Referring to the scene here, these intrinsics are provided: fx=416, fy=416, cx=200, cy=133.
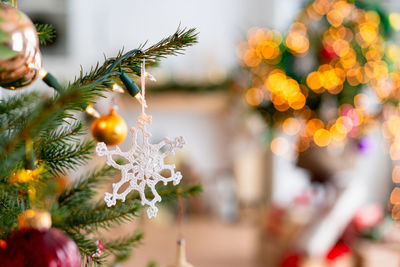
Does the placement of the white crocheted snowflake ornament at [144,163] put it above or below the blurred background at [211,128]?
above

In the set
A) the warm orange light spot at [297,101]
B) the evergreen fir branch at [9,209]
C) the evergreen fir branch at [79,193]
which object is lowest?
the warm orange light spot at [297,101]

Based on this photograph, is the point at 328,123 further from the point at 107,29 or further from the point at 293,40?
the point at 107,29

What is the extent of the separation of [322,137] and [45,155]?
1.28 meters

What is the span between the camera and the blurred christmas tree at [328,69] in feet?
4.87

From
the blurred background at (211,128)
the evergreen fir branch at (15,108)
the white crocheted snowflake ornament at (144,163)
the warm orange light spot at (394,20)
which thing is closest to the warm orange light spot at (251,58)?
the blurred background at (211,128)

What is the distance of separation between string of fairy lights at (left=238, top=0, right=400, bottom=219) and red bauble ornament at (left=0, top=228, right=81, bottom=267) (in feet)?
4.32

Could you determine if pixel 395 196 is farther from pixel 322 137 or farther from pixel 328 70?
pixel 328 70

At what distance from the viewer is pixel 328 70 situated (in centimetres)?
150

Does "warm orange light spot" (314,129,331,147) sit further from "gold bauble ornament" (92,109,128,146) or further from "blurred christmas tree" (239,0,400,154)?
"gold bauble ornament" (92,109,128,146)

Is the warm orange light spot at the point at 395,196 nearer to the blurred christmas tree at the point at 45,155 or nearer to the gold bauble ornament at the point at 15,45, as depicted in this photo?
the blurred christmas tree at the point at 45,155

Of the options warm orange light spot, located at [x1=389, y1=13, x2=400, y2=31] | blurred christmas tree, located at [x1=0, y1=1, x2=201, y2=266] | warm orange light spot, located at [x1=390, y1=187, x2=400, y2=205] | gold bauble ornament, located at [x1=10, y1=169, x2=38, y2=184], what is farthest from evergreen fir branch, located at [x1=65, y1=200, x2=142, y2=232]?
warm orange light spot, located at [x1=390, y1=187, x2=400, y2=205]

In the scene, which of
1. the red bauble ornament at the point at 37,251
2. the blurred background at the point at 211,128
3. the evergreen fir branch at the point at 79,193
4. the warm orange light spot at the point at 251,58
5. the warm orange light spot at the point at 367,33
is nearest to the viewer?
the red bauble ornament at the point at 37,251

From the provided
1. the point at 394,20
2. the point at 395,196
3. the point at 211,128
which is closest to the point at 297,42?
the point at 394,20

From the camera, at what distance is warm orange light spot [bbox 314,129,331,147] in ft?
5.16
